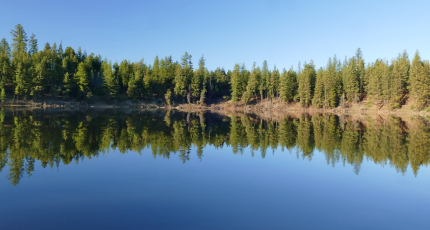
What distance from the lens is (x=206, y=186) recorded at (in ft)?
38.1

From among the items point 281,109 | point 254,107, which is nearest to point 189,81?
point 254,107

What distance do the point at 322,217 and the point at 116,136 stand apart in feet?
63.9

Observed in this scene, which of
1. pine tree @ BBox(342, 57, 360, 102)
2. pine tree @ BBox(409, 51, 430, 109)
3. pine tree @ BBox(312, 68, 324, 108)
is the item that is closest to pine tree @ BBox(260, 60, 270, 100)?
pine tree @ BBox(312, 68, 324, 108)

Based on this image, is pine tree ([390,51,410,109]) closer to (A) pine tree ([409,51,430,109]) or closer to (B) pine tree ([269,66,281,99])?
(A) pine tree ([409,51,430,109])

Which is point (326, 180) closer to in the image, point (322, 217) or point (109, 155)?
point (322, 217)

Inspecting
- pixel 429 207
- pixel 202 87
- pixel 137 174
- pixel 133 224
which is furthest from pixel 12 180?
pixel 202 87

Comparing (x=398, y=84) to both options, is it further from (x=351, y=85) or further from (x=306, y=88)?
(x=306, y=88)

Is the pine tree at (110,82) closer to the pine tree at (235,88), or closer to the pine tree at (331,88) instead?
the pine tree at (235,88)

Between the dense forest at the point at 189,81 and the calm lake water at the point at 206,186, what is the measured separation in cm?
6004

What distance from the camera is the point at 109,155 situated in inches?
664

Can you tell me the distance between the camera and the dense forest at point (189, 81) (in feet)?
228

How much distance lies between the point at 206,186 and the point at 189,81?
84683 millimetres

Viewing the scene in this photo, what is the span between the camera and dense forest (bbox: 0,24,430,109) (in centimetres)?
6938

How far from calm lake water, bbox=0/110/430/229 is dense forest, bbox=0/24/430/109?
6004 centimetres
